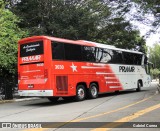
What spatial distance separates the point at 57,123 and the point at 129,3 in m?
17.8

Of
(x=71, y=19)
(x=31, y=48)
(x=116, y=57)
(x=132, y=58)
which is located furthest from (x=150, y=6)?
(x=71, y=19)

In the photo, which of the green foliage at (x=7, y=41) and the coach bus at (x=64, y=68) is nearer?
the coach bus at (x=64, y=68)

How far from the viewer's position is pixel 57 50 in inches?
778

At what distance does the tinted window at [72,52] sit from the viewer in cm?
2036

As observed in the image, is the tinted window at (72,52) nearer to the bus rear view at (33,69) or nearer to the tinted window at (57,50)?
the tinted window at (57,50)

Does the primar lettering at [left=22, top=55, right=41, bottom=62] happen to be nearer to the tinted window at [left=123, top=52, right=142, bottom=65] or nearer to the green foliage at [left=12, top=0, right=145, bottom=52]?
the tinted window at [left=123, top=52, right=142, bottom=65]

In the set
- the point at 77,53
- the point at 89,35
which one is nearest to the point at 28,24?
the point at 89,35

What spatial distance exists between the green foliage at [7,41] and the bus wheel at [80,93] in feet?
18.7

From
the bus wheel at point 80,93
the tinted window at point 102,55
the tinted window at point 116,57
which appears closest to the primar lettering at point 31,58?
the bus wheel at point 80,93

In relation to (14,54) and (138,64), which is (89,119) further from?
(138,64)

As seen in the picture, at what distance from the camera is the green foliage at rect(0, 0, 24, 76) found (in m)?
23.8

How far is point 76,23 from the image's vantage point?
106 ft

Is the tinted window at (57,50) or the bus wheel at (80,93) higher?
the tinted window at (57,50)

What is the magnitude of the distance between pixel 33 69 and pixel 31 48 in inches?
47.2
